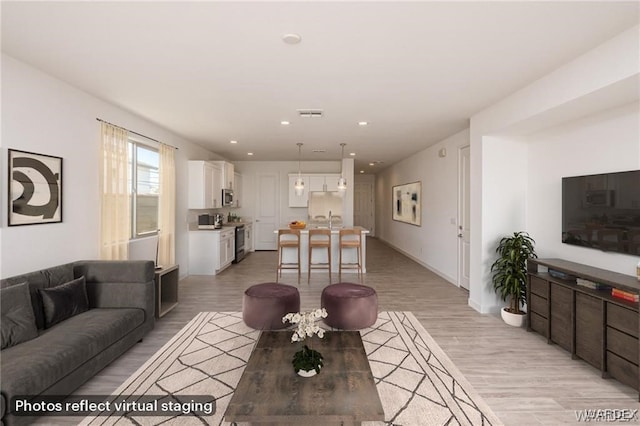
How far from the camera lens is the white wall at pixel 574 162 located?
2764 mm

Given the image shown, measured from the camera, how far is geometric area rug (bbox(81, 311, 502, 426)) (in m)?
2.08

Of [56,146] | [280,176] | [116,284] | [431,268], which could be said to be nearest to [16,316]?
[116,284]

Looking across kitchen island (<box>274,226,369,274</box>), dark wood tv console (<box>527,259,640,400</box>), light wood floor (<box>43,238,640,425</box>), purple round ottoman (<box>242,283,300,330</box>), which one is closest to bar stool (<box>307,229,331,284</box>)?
kitchen island (<box>274,226,369,274</box>)

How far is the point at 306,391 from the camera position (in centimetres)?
181

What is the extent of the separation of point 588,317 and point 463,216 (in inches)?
105

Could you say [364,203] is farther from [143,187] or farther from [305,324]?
[305,324]

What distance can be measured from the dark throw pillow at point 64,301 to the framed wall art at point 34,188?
68cm

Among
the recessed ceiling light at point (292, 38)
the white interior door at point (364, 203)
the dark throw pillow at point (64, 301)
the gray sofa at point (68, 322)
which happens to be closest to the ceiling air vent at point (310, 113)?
the recessed ceiling light at point (292, 38)

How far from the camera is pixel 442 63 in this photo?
268cm

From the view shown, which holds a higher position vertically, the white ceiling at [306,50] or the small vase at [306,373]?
the white ceiling at [306,50]

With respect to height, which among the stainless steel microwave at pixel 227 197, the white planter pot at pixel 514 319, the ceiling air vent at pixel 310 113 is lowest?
the white planter pot at pixel 514 319

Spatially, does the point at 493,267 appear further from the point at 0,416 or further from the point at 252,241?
the point at 252,241

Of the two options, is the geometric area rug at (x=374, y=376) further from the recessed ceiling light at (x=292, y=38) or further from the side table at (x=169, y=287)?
the recessed ceiling light at (x=292, y=38)

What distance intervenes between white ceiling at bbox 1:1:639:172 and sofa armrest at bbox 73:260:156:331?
1.93 m
